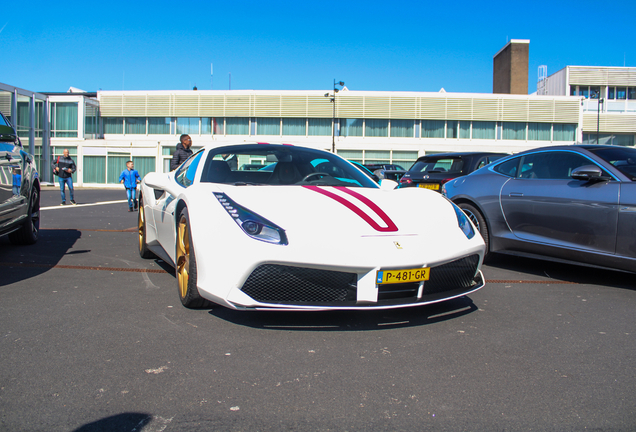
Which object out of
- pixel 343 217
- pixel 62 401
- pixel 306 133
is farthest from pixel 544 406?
pixel 306 133

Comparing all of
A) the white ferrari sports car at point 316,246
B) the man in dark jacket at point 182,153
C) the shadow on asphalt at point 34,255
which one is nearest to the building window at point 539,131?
the man in dark jacket at point 182,153

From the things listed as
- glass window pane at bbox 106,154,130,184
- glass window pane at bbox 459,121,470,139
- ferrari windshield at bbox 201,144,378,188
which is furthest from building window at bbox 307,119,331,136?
ferrari windshield at bbox 201,144,378,188

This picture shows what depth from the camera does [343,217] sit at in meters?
3.29

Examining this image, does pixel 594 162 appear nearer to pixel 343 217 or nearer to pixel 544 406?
pixel 343 217

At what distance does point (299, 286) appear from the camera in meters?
3.00

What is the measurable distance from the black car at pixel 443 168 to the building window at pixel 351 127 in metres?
29.3

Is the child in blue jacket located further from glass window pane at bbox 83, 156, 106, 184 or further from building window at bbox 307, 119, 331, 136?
building window at bbox 307, 119, 331, 136

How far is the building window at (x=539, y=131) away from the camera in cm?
3875

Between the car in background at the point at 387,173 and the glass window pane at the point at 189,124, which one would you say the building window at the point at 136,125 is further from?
the car in background at the point at 387,173

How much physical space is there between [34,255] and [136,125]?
3573 cm

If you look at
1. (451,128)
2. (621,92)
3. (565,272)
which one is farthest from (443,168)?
(621,92)

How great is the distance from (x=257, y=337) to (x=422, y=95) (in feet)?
122

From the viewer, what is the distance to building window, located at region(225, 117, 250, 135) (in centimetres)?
3878

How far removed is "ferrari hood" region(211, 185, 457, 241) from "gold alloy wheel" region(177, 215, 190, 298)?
16.8 inches
